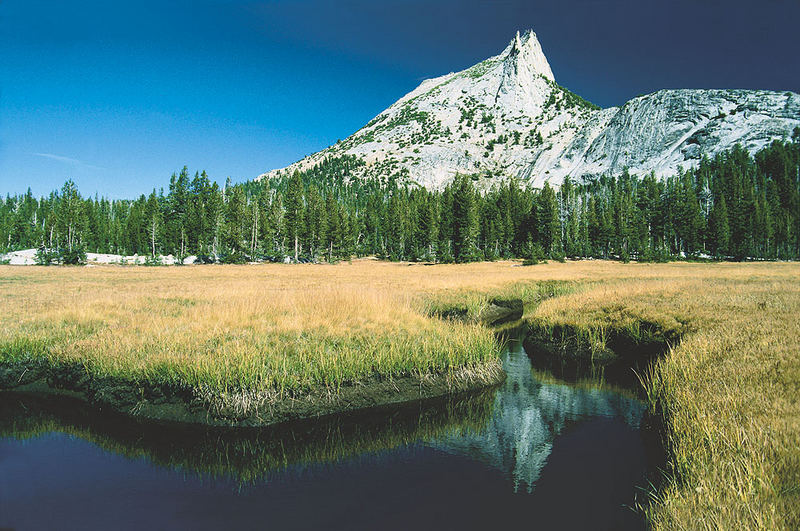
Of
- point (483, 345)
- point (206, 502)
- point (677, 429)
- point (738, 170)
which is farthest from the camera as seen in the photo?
point (738, 170)

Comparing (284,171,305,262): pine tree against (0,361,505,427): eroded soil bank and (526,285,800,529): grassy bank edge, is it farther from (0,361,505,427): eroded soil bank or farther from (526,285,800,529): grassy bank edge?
(526,285,800,529): grassy bank edge

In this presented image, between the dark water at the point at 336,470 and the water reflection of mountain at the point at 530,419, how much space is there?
5 cm

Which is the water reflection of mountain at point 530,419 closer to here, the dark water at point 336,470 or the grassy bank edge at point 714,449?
the dark water at point 336,470

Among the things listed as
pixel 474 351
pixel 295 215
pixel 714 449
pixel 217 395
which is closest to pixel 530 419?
pixel 474 351

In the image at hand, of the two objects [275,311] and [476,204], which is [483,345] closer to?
[275,311]

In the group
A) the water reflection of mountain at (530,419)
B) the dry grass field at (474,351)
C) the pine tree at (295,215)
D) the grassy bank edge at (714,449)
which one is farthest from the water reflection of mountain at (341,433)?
the pine tree at (295,215)

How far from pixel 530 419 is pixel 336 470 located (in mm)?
5563

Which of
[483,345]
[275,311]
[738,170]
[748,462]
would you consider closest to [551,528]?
[748,462]

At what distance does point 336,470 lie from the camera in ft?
28.1

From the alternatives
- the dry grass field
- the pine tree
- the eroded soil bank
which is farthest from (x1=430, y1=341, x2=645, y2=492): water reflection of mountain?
the pine tree

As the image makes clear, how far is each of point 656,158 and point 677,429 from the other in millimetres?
177928

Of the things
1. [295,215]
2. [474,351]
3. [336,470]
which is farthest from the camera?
[295,215]

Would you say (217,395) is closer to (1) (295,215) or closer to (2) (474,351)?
(2) (474,351)

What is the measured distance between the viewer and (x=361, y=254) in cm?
11812
